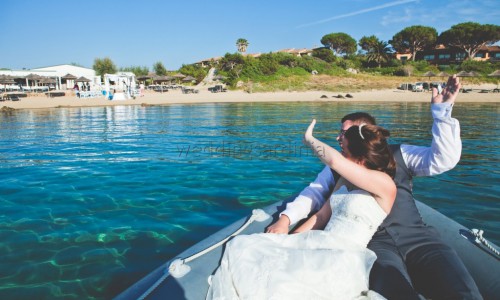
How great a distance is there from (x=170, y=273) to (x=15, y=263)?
280 centimetres

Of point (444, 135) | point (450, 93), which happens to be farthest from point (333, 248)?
point (450, 93)

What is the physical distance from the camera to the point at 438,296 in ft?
7.55

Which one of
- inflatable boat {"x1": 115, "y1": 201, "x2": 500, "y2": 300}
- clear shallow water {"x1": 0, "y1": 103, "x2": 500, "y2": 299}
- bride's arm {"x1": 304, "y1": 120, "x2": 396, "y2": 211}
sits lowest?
clear shallow water {"x1": 0, "y1": 103, "x2": 500, "y2": 299}

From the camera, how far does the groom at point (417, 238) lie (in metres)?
2.27

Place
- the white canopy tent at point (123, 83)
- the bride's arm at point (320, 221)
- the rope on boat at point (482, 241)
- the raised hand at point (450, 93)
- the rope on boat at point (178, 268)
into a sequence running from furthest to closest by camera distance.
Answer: the white canopy tent at point (123, 83) → the bride's arm at point (320, 221) → the rope on boat at point (482, 241) → the raised hand at point (450, 93) → the rope on boat at point (178, 268)

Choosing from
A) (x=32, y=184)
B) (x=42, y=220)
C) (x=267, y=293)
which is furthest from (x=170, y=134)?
(x=267, y=293)

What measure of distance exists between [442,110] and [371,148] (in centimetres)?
78

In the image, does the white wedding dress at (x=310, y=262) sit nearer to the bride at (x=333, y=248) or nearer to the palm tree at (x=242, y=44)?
the bride at (x=333, y=248)

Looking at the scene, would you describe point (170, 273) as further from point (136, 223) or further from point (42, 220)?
point (42, 220)

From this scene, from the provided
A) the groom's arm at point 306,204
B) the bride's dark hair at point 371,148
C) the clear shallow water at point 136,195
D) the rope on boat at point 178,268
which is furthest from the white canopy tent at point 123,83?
the bride's dark hair at point 371,148

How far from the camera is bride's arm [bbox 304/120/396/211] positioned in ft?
7.62

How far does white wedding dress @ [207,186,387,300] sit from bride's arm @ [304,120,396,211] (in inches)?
4.0

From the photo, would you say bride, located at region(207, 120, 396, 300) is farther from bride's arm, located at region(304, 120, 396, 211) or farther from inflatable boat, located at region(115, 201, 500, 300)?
inflatable boat, located at region(115, 201, 500, 300)

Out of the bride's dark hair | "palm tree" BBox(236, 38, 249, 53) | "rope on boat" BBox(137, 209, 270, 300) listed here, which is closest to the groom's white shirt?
the bride's dark hair
